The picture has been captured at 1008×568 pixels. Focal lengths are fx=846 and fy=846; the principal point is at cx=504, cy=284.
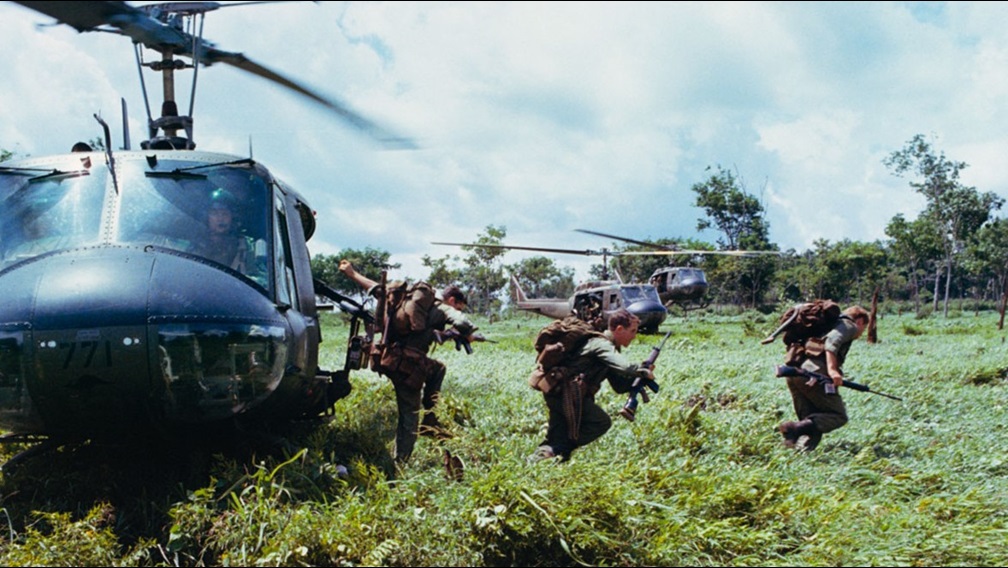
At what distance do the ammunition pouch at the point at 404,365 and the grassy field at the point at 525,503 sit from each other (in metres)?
0.54

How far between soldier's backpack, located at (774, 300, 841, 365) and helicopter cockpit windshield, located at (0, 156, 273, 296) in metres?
4.67

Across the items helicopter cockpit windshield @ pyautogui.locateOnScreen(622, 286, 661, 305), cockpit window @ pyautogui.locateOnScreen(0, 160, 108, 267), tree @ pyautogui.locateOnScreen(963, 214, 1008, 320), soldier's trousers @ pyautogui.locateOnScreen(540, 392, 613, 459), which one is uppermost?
tree @ pyautogui.locateOnScreen(963, 214, 1008, 320)

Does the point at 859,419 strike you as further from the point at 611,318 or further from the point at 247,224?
the point at 247,224

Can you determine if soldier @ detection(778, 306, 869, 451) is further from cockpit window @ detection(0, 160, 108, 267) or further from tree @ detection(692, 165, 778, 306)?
tree @ detection(692, 165, 778, 306)

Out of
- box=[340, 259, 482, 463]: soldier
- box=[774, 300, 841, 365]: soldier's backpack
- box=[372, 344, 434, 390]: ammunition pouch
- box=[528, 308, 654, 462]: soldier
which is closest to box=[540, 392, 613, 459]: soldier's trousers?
box=[528, 308, 654, 462]: soldier

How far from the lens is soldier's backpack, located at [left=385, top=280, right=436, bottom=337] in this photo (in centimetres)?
674

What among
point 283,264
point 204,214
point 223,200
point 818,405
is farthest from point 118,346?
point 818,405

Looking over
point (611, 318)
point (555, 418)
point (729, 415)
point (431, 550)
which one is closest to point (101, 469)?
point (431, 550)

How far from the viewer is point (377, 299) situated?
7.02 m

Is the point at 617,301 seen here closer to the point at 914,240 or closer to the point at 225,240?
the point at 225,240

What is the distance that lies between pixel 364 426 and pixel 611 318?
9.18 feet

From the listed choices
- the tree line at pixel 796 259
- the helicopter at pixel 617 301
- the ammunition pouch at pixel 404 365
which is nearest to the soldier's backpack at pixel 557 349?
the ammunition pouch at pixel 404 365

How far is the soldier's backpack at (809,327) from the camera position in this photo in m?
7.45

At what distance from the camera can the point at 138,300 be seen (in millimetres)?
4258
